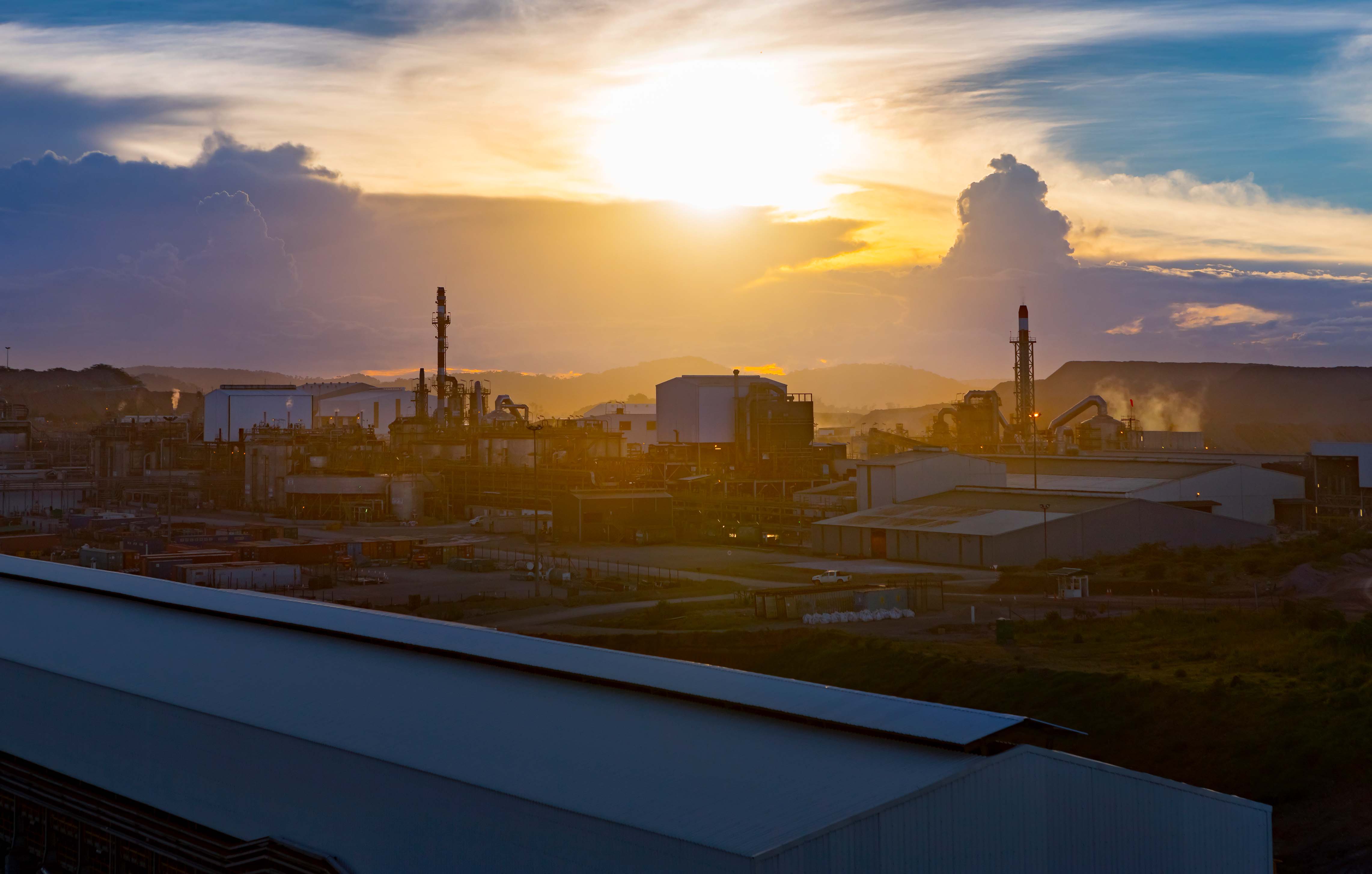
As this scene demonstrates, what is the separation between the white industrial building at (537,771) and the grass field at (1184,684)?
636 centimetres

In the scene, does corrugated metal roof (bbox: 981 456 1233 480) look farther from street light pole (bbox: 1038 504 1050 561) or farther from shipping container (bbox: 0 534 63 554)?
shipping container (bbox: 0 534 63 554)

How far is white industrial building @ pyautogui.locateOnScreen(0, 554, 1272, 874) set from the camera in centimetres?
1132

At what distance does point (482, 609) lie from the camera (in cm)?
4091

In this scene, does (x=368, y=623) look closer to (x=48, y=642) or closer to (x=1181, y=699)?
(x=48, y=642)

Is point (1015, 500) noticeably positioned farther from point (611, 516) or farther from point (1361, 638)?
point (1361, 638)

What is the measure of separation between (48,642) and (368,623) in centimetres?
568

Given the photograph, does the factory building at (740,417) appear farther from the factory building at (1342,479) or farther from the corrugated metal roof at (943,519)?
the factory building at (1342,479)

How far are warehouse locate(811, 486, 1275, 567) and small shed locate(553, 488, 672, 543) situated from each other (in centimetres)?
1222


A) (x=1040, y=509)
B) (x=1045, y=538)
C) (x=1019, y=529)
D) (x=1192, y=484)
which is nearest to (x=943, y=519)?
(x=1040, y=509)

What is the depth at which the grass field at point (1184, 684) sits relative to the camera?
20328 mm

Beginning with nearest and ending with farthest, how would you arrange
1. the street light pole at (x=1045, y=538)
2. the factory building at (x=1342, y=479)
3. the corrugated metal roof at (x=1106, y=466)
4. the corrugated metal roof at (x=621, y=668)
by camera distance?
1. the corrugated metal roof at (x=621, y=668)
2. the street light pole at (x=1045, y=538)
3. the factory building at (x=1342, y=479)
4. the corrugated metal roof at (x=1106, y=466)

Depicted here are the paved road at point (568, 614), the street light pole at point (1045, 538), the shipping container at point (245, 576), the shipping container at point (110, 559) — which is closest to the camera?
the paved road at point (568, 614)

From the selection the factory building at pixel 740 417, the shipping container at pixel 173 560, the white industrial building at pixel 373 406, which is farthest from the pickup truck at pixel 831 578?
the white industrial building at pixel 373 406

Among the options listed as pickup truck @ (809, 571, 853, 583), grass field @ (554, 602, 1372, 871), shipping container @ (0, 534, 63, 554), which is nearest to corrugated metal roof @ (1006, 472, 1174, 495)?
pickup truck @ (809, 571, 853, 583)
